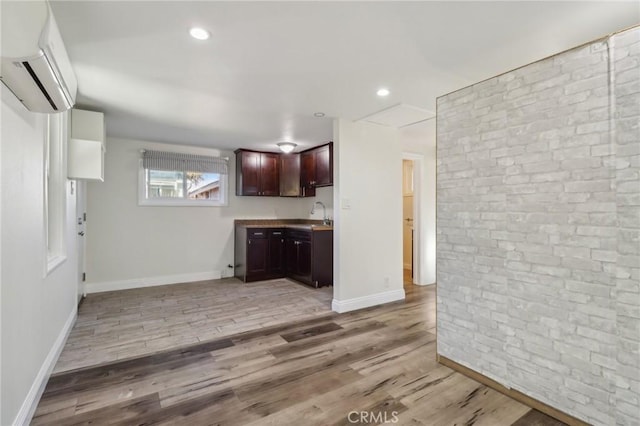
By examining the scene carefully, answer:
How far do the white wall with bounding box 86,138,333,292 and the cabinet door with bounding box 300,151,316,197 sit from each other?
0.96 feet

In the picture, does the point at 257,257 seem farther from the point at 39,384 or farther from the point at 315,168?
the point at 39,384

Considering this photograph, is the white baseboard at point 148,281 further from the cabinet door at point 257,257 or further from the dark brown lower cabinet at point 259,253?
the cabinet door at point 257,257

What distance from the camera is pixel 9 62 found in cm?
132

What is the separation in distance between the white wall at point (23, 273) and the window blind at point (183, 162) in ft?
9.01

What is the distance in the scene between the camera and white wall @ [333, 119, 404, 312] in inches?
143

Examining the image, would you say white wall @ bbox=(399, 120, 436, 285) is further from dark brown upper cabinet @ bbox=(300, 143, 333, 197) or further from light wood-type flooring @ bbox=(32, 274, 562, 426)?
light wood-type flooring @ bbox=(32, 274, 562, 426)

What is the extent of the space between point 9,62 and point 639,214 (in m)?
3.02

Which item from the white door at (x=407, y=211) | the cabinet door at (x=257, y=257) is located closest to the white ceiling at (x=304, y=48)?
the cabinet door at (x=257, y=257)

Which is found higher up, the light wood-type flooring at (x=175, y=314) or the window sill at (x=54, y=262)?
the window sill at (x=54, y=262)

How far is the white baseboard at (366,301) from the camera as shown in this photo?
3601 mm

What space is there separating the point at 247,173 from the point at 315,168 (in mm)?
1264

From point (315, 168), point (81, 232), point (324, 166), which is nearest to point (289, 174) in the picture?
point (315, 168)

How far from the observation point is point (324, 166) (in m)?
4.95

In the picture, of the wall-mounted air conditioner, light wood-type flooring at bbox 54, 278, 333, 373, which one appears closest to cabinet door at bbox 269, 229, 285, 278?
light wood-type flooring at bbox 54, 278, 333, 373
